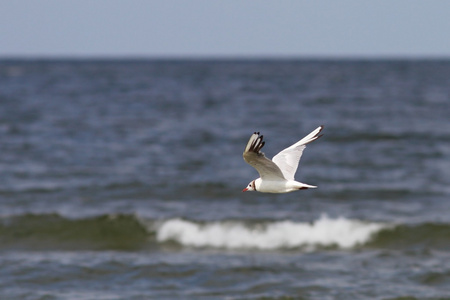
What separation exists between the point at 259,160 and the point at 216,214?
1049 centimetres

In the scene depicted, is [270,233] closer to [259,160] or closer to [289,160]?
[289,160]

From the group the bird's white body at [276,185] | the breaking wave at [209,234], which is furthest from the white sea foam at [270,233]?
the bird's white body at [276,185]

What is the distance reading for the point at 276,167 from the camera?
704 cm

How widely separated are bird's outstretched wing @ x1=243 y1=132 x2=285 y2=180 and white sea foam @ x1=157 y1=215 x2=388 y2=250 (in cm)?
807

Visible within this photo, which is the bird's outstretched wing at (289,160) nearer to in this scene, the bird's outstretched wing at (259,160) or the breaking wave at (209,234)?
the bird's outstretched wing at (259,160)

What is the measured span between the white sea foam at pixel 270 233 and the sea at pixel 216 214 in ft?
0.15

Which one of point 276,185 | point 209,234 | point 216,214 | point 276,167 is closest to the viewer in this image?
point 276,167

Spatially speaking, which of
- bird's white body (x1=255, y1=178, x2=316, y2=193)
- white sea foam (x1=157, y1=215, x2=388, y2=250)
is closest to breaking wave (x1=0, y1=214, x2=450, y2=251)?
white sea foam (x1=157, y1=215, x2=388, y2=250)

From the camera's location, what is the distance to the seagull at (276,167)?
6.60 m

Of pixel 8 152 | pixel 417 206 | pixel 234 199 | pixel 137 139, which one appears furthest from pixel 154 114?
pixel 417 206

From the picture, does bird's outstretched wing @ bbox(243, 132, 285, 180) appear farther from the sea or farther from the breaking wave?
the breaking wave

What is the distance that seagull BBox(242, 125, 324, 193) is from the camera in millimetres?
6602

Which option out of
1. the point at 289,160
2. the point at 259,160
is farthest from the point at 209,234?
the point at 259,160

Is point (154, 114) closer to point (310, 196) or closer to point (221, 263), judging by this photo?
point (310, 196)
